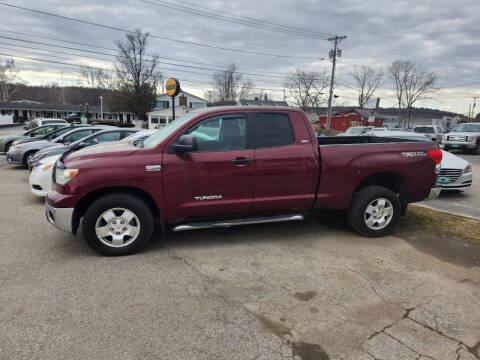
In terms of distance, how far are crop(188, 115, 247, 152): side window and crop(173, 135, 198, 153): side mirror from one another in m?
0.23

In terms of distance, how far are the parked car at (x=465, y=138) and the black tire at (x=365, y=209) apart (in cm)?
1824

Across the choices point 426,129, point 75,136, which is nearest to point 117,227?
point 75,136

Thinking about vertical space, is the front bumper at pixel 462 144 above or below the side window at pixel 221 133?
below

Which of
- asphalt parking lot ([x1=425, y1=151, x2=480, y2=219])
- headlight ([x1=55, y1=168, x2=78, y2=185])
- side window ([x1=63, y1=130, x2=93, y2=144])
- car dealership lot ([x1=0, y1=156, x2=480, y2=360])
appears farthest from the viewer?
side window ([x1=63, y1=130, x2=93, y2=144])

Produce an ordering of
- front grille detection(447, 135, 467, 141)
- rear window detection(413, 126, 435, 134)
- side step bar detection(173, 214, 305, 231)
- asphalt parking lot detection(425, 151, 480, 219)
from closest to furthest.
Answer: side step bar detection(173, 214, 305, 231) → asphalt parking lot detection(425, 151, 480, 219) → front grille detection(447, 135, 467, 141) → rear window detection(413, 126, 435, 134)

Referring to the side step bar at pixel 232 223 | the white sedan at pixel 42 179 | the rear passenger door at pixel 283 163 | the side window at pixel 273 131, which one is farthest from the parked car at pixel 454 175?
the white sedan at pixel 42 179

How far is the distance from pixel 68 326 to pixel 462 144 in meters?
22.4

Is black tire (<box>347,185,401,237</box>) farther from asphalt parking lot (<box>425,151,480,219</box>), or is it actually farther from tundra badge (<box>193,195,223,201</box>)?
asphalt parking lot (<box>425,151,480,219</box>)

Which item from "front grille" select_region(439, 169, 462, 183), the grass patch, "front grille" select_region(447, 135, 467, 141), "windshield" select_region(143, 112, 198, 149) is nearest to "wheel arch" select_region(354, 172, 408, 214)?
the grass patch

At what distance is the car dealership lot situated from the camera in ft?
8.21

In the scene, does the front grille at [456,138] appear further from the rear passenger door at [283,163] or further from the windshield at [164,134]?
the windshield at [164,134]

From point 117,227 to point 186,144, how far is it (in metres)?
1.35

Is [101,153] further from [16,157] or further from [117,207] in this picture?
[16,157]

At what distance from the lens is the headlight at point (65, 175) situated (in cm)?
389
